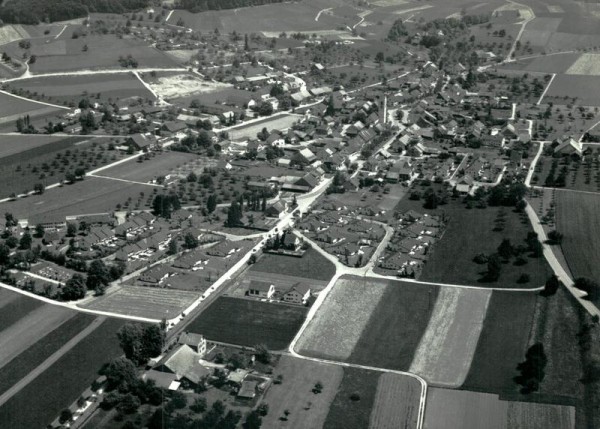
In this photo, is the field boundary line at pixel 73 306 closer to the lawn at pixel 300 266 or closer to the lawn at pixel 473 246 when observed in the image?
the lawn at pixel 300 266

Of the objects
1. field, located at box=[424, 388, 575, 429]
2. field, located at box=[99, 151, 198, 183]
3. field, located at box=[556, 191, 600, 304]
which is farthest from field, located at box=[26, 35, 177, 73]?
field, located at box=[424, 388, 575, 429]

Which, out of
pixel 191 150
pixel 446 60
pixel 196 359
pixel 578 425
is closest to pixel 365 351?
pixel 196 359

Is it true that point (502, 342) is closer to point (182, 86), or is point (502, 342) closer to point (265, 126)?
point (265, 126)

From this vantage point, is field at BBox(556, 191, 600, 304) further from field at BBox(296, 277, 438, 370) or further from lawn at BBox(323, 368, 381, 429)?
lawn at BBox(323, 368, 381, 429)

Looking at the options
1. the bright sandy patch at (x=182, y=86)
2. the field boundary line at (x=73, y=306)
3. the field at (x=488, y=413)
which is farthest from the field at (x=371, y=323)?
the bright sandy patch at (x=182, y=86)

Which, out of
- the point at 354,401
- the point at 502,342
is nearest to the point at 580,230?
the point at 502,342

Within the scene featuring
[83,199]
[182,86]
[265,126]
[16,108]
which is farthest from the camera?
[182,86]

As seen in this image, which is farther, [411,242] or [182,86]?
[182,86]
